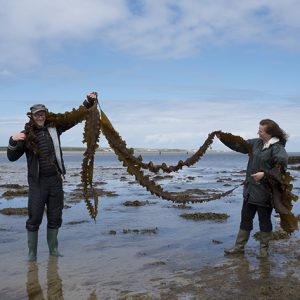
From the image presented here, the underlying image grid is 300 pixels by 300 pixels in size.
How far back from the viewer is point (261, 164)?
7031 millimetres

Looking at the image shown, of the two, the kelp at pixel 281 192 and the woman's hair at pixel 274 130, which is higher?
the woman's hair at pixel 274 130

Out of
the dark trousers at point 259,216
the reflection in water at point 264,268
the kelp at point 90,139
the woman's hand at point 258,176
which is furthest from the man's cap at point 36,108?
the reflection in water at point 264,268

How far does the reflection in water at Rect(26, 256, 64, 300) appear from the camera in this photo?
5523 mm

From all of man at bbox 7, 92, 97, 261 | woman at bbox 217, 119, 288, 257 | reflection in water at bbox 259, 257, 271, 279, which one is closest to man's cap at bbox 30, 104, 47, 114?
man at bbox 7, 92, 97, 261

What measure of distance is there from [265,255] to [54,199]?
3.69 m

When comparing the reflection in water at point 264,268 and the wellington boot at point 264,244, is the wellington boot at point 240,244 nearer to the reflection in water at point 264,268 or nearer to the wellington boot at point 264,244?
the wellington boot at point 264,244

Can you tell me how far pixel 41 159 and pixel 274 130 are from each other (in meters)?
3.79

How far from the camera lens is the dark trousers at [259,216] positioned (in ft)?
23.5

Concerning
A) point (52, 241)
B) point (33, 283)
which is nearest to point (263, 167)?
point (52, 241)

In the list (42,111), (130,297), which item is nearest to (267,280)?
(130,297)

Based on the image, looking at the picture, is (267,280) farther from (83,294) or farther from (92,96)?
(92,96)

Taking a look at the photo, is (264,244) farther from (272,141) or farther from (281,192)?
(272,141)

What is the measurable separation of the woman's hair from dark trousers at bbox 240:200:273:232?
1.19 meters

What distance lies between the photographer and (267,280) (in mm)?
5977
